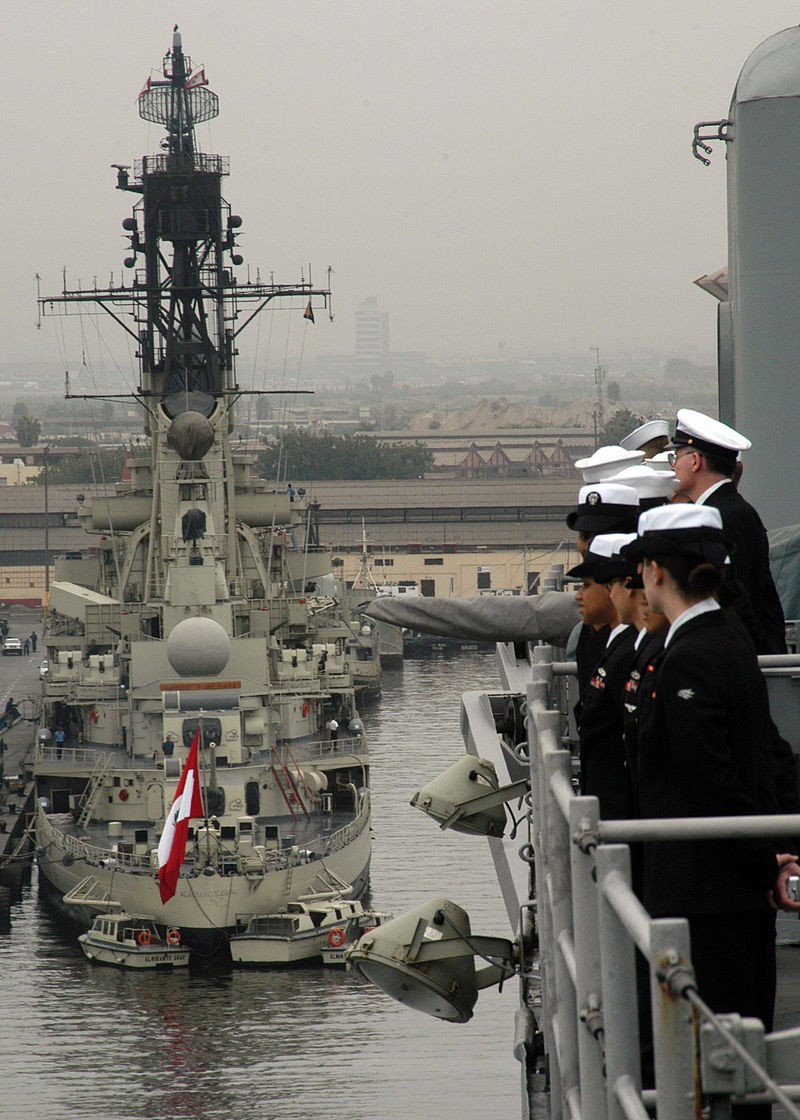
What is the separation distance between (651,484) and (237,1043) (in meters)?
17.5

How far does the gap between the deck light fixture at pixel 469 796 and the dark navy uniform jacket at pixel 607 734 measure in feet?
11.3

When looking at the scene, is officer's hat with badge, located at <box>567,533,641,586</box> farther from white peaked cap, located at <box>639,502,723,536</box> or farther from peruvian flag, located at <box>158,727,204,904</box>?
peruvian flag, located at <box>158,727,204,904</box>

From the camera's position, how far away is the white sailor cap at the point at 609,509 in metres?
4.70

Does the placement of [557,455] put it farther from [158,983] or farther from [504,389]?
[504,389]

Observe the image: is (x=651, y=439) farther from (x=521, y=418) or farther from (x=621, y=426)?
(x=521, y=418)

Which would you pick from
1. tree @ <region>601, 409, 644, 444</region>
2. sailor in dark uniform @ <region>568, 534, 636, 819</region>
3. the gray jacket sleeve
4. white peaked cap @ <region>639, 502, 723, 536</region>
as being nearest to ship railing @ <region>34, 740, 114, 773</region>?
the gray jacket sleeve

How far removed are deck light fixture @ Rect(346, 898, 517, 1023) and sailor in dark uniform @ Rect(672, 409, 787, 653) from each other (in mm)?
2691

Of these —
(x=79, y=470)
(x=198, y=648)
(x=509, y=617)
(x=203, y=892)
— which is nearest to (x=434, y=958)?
(x=509, y=617)

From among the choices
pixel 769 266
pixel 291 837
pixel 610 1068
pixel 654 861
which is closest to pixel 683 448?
pixel 654 861

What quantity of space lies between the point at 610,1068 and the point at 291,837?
78.4 feet

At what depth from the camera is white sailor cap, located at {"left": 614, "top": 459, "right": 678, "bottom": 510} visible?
4789 mm

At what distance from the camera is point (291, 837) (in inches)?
1019

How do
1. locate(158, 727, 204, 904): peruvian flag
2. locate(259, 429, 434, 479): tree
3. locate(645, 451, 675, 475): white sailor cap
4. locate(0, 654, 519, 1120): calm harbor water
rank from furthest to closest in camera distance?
1. locate(259, 429, 434, 479): tree
2. locate(158, 727, 204, 904): peruvian flag
3. locate(0, 654, 519, 1120): calm harbor water
4. locate(645, 451, 675, 475): white sailor cap

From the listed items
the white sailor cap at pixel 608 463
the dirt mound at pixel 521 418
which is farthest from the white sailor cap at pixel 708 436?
the dirt mound at pixel 521 418
